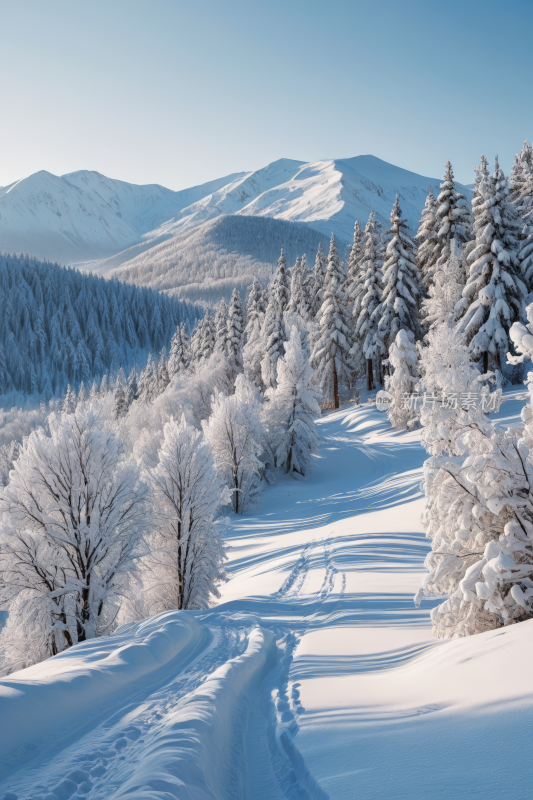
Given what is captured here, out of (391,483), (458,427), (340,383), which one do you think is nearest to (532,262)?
(391,483)

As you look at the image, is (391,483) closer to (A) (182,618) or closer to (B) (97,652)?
(A) (182,618)

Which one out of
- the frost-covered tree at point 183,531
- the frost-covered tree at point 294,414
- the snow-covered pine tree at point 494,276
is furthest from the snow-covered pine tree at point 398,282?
the frost-covered tree at point 183,531

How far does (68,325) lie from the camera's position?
540ft

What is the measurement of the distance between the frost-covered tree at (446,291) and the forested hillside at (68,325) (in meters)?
134

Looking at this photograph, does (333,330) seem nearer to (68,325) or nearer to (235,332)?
(235,332)

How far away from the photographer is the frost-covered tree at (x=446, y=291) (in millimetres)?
32250

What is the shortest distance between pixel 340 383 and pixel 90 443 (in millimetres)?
39384

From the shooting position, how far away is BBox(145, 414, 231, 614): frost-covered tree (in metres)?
18.6

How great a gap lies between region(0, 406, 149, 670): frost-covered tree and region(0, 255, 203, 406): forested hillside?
5426 inches

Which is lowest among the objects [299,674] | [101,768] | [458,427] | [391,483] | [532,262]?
[391,483]

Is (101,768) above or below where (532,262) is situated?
below

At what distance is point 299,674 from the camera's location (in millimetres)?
7262

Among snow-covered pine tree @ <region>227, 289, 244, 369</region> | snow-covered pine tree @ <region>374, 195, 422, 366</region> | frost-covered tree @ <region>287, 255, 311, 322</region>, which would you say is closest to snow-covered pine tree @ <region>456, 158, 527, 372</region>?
snow-covered pine tree @ <region>374, 195, 422, 366</region>

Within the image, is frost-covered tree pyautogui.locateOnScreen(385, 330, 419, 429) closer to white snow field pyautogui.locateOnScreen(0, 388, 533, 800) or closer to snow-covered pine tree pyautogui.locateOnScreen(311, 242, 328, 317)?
snow-covered pine tree pyautogui.locateOnScreen(311, 242, 328, 317)
